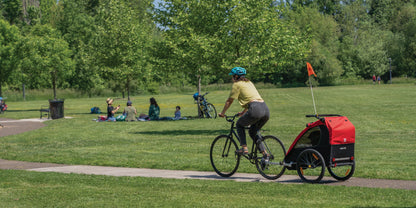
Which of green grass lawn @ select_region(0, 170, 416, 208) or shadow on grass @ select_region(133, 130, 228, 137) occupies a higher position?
green grass lawn @ select_region(0, 170, 416, 208)

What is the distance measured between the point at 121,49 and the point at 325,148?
119 feet

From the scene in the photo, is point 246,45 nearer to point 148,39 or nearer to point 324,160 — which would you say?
point 324,160

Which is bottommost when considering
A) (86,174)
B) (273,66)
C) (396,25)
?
(86,174)

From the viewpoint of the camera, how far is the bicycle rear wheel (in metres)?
9.65

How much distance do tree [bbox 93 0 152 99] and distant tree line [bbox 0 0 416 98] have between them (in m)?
0.08

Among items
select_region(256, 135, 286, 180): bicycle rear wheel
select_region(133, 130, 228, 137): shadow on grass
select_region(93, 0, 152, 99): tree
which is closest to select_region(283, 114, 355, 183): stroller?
select_region(256, 135, 286, 180): bicycle rear wheel

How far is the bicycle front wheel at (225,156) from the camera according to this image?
1030 cm

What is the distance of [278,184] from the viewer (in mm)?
9102

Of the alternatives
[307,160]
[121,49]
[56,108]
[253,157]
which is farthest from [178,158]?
[121,49]

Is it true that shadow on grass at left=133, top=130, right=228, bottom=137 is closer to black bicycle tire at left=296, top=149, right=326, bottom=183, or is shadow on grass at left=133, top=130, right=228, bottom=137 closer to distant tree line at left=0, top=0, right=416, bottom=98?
distant tree line at left=0, top=0, right=416, bottom=98

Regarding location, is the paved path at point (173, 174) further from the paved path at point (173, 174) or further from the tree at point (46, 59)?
the tree at point (46, 59)

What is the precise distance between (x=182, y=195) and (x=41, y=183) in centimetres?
306

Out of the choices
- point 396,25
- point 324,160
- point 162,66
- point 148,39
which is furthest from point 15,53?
point 396,25

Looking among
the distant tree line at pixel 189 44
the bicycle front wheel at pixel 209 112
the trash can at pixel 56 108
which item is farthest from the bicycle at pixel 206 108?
the trash can at pixel 56 108
